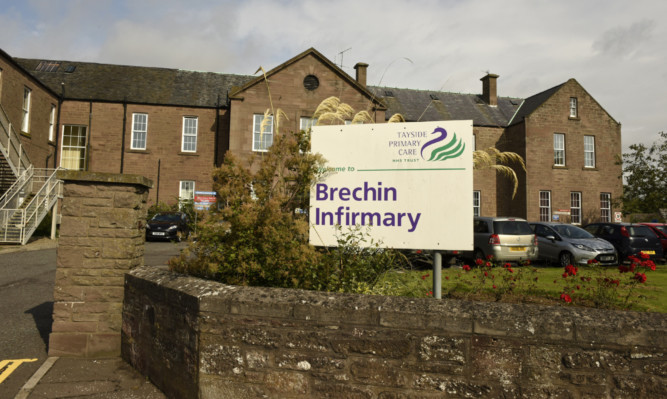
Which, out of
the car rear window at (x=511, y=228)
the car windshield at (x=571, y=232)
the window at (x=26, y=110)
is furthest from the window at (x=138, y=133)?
the car windshield at (x=571, y=232)

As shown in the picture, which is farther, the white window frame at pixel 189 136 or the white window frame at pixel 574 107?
the white window frame at pixel 574 107

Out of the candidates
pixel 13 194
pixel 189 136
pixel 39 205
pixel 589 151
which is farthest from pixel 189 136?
pixel 589 151

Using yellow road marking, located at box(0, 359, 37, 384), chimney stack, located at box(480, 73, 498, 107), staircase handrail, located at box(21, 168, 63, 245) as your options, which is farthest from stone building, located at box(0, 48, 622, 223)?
yellow road marking, located at box(0, 359, 37, 384)

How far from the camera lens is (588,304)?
178 inches

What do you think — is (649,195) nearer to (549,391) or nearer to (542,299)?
(542,299)

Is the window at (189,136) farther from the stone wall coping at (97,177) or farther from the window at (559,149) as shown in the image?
the window at (559,149)

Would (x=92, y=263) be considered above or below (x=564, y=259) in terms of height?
above

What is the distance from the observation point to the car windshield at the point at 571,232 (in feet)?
45.2

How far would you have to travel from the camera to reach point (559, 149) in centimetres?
2855

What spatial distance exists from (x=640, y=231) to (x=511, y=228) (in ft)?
20.9

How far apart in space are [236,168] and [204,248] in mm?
936

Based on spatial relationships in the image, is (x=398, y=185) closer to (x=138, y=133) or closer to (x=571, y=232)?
(x=571, y=232)

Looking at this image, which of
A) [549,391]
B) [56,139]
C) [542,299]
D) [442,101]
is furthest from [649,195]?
[56,139]

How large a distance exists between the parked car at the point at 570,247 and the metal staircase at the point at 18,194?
1832 cm
